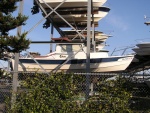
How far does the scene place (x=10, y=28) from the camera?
8.73 meters

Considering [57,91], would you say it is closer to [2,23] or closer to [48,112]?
[48,112]

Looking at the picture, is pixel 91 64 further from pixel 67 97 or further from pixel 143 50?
pixel 67 97

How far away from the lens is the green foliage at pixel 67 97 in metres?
8.12

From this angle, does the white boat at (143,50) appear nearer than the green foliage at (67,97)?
No

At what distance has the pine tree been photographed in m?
8.26

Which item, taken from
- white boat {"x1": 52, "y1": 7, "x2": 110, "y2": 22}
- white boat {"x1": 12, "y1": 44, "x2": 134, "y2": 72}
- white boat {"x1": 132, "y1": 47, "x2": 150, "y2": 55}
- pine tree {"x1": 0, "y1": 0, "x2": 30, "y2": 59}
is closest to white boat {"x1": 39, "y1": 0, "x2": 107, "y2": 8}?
white boat {"x1": 52, "y1": 7, "x2": 110, "y2": 22}

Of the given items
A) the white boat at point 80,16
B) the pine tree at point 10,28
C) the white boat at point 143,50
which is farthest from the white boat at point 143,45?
the pine tree at point 10,28

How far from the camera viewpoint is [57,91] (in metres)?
8.41

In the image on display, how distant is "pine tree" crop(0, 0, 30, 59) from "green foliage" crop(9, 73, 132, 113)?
1.17m

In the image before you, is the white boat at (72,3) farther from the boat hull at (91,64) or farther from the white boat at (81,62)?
the boat hull at (91,64)

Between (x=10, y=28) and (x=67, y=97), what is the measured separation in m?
2.72

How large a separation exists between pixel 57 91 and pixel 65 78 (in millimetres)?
450

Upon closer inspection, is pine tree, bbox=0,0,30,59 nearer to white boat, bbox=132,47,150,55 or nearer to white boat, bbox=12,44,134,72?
white boat, bbox=132,47,150,55

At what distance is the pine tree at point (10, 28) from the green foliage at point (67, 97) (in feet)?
3.85
